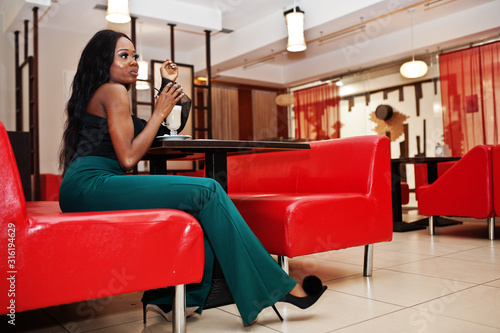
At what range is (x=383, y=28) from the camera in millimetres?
7246

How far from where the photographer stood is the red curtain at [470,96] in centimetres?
682

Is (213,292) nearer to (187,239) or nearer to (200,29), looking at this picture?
(187,239)

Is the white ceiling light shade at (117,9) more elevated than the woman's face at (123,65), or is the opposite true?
the white ceiling light shade at (117,9)

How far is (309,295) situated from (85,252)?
2.47 ft

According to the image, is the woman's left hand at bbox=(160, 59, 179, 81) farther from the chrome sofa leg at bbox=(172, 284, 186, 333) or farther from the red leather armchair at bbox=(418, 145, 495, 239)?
the red leather armchair at bbox=(418, 145, 495, 239)

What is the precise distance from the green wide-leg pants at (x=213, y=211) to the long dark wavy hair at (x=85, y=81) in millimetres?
189

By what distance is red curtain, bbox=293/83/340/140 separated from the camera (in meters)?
9.48

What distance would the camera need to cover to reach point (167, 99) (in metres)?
1.59

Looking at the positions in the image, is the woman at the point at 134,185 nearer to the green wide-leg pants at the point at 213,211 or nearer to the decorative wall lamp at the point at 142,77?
the green wide-leg pants at the point at 213,211

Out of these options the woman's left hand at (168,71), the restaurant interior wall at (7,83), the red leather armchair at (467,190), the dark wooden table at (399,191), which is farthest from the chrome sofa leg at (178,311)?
the restaurant interior wall at (7,83)

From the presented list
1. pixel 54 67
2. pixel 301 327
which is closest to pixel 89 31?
pixel 54 67

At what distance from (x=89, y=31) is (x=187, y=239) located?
664cm

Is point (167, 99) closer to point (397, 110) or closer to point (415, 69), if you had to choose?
point (415, 69)

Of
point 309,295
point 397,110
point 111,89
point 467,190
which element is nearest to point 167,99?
point 111,89
